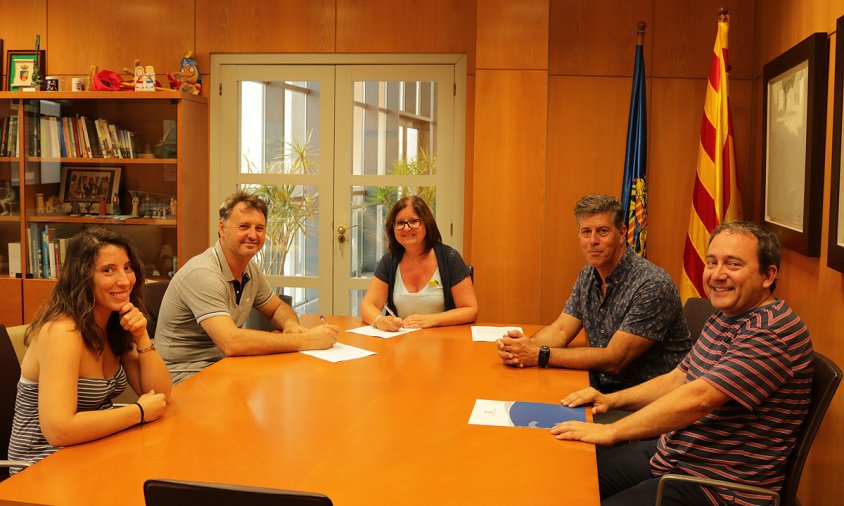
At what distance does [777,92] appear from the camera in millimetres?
4379

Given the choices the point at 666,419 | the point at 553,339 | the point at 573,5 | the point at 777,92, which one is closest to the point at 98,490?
the point at 666,419

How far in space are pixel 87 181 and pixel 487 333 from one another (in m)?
3.38

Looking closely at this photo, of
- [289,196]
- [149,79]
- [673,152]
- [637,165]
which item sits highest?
[149,79]

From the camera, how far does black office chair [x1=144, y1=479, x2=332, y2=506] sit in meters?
1.43

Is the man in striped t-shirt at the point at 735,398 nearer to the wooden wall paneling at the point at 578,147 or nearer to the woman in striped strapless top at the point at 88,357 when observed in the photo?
the woman in striped strapless top at the point at 88,357

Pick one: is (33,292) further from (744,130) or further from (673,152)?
(744,130)

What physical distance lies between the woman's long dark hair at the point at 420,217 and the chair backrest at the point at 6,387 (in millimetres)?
1930

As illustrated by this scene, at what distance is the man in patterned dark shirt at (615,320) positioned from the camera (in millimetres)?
3115

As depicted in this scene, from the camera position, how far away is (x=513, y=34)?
200 inches

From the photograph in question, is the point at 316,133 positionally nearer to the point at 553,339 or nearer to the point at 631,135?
the point at 631,135

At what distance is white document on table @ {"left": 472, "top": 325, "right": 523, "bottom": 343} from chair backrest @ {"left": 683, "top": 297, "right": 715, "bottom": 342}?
0.76m

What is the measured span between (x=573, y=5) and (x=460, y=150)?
119 cm

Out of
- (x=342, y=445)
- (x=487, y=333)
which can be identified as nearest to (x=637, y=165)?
(x=487, y=333)

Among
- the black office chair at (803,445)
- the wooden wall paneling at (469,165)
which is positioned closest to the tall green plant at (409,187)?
the wooden wall paneling at (469,165)
